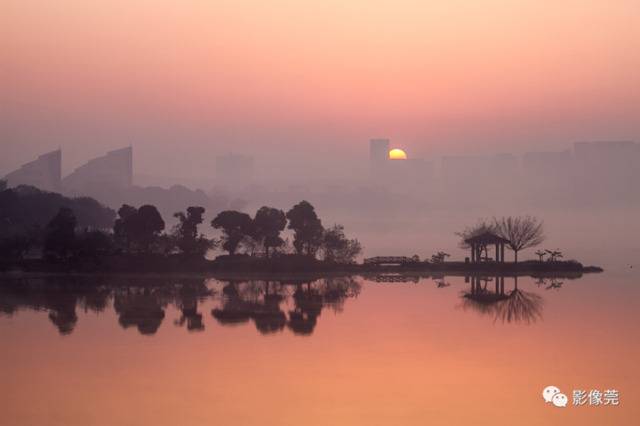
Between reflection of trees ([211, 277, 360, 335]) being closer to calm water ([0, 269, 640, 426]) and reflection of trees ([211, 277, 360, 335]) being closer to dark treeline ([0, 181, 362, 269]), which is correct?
calm water ([0, 269, 640, 426])

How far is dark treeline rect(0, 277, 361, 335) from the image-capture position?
118ft

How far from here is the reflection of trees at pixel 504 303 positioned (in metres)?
37.4

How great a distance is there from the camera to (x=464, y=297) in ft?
142

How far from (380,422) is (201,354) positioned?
947 centimetres

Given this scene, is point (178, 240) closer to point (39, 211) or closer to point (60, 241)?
point (60, 241)

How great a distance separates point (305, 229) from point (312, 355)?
28.0 metres

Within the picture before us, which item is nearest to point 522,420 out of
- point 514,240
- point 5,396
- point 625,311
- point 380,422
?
point 380,422

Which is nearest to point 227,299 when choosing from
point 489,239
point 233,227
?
point 233,227

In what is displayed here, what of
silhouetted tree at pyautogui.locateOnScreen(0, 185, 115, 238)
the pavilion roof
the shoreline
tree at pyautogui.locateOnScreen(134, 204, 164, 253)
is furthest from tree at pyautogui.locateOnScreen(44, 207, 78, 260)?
the pavilion roof

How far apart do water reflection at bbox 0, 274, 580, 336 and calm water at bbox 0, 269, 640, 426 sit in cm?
16

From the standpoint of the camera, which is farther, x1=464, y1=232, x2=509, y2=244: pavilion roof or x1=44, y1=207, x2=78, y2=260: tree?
x1=464, y1=232, x2=509, y2=244: pavilion roof

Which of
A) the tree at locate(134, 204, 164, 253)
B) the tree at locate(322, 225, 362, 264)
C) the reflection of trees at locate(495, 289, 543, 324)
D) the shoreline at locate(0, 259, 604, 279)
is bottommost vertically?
the reflection of trees at locate(495, 289, 543, 324)

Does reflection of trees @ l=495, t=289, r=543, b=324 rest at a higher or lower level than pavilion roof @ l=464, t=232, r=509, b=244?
lower

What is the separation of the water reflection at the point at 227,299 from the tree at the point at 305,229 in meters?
6.38
